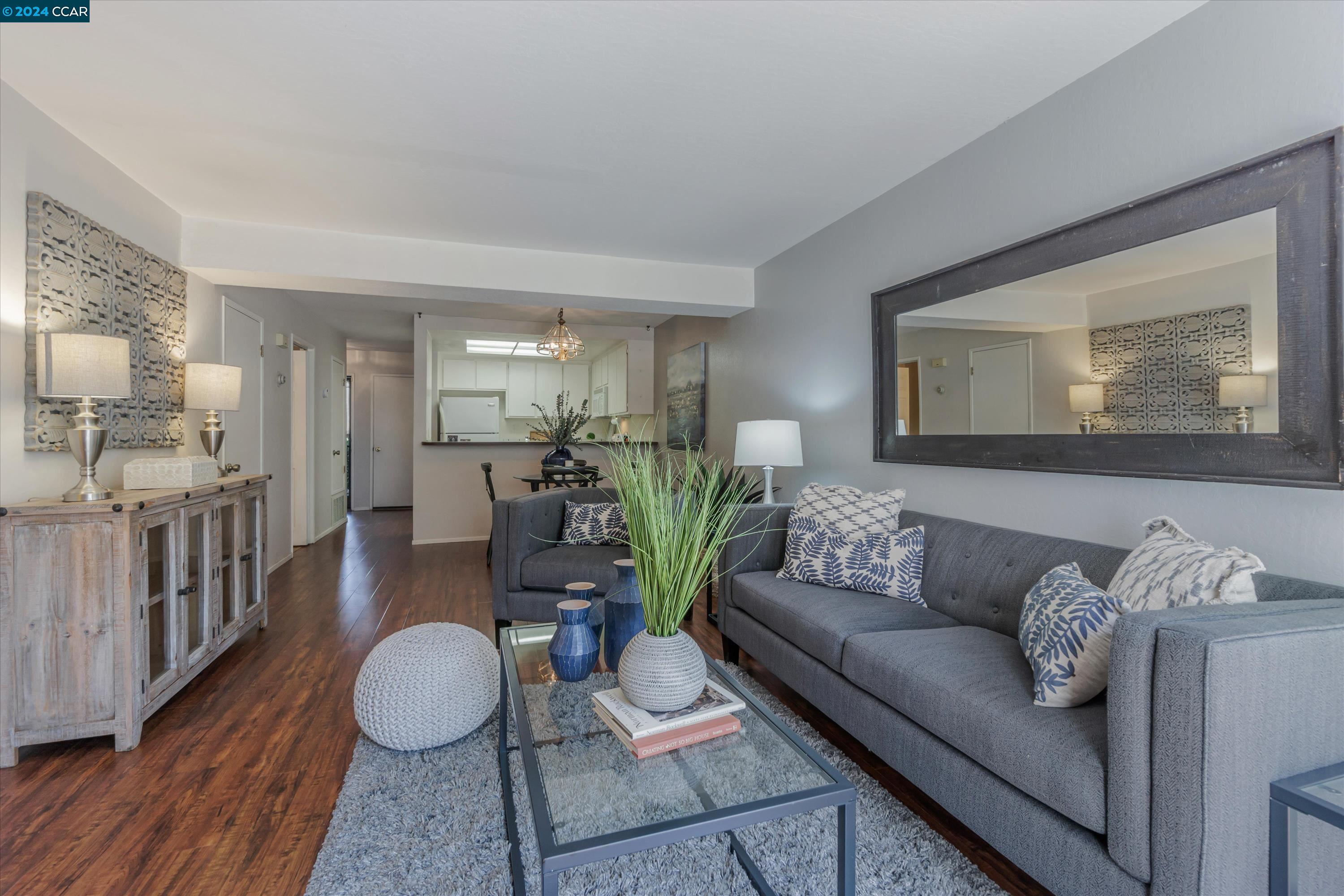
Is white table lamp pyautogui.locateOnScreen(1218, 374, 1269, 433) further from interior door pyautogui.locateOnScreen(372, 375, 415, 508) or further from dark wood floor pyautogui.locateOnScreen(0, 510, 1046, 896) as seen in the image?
interior door pyautogui.locateOnScreen(372, 375, 415, 508)

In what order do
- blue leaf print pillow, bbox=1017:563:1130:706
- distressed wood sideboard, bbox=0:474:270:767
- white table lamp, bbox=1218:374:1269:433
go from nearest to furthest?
1. blue leaf print pillow, bbox=1017:563:1130:706
2. white table lamp, bbox=1218:374:1269:433
3. distressed wood sideboard, bbox=0:474:270:767

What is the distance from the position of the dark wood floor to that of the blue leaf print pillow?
49cm

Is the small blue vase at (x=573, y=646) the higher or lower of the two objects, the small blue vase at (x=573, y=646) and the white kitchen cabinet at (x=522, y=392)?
the lower

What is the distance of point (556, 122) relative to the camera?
2441 mm

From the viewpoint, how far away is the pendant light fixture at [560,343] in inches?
221

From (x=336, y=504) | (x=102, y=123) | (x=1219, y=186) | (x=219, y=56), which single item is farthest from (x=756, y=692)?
(x=336, y=504)

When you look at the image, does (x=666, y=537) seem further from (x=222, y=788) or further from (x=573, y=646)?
(x=222, y=788)

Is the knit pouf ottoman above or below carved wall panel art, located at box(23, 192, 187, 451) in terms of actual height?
below

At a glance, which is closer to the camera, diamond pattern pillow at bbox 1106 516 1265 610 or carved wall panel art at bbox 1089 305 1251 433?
diamond pattern pillow at bbox 1106 516 1265 610

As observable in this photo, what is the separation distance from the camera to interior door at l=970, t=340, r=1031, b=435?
234cm

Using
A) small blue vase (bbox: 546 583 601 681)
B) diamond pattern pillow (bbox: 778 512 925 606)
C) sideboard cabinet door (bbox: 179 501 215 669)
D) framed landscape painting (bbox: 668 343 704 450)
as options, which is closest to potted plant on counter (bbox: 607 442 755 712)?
small blue vase (bbox: 546 583 601 681)

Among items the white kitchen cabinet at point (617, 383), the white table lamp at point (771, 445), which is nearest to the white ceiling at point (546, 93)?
the white table lamp at point (771, 445)

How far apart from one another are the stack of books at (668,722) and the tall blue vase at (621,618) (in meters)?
0.24

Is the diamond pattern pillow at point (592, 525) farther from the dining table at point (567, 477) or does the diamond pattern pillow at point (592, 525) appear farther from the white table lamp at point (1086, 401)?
the white table lamp at point (1086, 401)
